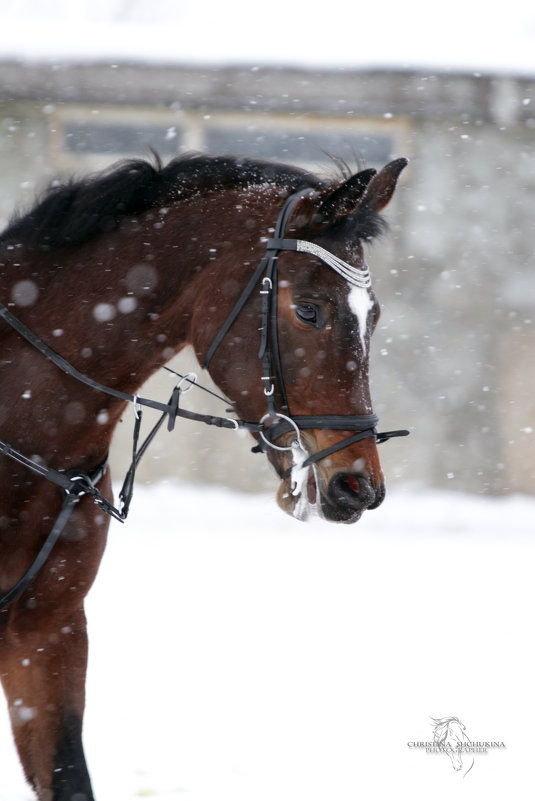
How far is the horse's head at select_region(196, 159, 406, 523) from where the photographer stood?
2133 mm

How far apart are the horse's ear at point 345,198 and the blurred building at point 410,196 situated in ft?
18.3

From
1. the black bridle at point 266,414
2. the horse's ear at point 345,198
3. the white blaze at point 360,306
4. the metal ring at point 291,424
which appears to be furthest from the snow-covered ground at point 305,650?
the horse's ear at point 345,198

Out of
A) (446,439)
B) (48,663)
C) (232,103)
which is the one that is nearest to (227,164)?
(48,663)

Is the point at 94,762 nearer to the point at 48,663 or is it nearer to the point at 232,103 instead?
the point at 48,663

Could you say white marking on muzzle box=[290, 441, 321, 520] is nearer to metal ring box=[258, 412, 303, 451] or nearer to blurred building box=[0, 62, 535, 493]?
metal ring box=[258, 412, 303, 451]

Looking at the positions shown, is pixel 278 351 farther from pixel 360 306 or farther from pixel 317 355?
pixel 360 306

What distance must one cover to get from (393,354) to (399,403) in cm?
51

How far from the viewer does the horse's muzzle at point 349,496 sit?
2.10 m

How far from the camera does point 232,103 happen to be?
772 cm

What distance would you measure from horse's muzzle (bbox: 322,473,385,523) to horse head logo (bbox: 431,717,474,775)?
1.86m

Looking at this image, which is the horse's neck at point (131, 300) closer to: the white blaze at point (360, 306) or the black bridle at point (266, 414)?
the black bridle at point (266, 414)

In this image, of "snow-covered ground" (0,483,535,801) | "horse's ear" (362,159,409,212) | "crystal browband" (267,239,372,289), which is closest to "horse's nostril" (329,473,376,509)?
"crystal browband" (267,239,372,289)

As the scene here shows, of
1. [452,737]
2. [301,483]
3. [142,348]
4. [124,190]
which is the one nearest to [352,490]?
[301,483]

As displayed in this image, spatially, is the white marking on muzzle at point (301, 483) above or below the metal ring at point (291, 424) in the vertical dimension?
below
